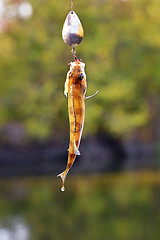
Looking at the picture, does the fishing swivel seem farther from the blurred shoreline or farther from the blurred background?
the blurred shoreline

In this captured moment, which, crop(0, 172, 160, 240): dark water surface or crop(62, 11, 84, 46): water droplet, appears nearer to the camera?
crop(62, 11, 84, 46): water droplet

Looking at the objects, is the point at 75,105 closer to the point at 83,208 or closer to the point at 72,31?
the point at 72,31

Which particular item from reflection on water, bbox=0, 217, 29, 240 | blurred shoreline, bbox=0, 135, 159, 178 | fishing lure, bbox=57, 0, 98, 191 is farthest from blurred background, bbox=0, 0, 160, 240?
fishing lure, bbox=57, 0, 98, 191

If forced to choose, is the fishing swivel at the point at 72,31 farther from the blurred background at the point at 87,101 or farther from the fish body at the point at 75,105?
the blurred background at the point at 87,101

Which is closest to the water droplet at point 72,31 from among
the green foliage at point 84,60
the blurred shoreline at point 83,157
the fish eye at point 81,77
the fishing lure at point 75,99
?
the fishing lure at point 75,99

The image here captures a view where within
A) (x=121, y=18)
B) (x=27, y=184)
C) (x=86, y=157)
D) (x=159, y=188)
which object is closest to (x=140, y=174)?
(x=159, y=188)

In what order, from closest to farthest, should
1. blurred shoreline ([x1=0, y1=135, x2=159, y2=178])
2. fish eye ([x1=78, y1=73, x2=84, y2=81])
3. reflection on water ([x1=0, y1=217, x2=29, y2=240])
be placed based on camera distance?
fish eye ([x1=78, y1=73, x2=84, y2=81]) → reflection on water ([x1=0, y1=217, x2=29, y2=240]) → blurred shoreline ([x1=0, y1=135, x2=159, y2=178])
